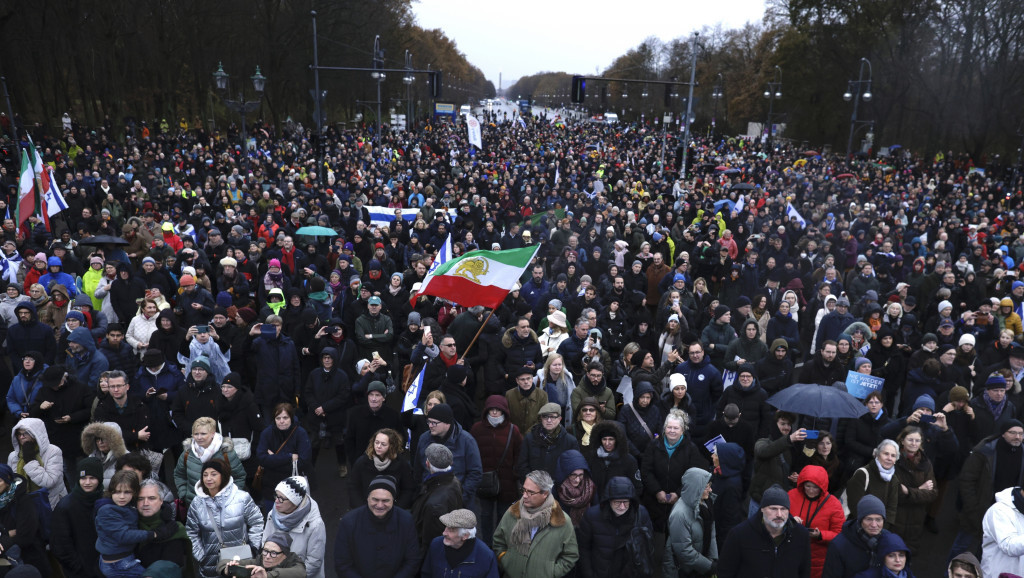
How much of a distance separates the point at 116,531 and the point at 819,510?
4.31 metres

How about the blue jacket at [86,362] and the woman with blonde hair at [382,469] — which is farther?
the blue jacket at [86,362]

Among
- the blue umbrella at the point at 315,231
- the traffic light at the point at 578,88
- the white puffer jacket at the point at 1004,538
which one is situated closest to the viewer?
the white puffer jacket at the point at 1004,538

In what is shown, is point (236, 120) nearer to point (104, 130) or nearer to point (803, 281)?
point (104, 130)

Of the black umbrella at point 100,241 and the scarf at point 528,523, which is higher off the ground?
the black umbrella at point 100,241

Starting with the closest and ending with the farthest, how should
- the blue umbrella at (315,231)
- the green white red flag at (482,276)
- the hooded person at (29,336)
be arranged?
the hooded person at (29,336) < the green white red flag at (482,276) < the blue umbrella at (315,231)

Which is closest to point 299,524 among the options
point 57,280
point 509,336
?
point 509,336

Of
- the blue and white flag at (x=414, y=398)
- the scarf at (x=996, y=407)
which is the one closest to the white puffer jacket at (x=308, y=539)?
the blue and white flag at (x=414, y=398)

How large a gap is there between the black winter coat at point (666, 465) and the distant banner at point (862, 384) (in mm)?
2109

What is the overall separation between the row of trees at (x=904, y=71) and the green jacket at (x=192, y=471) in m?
34.1

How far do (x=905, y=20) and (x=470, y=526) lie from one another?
5189 centimetres

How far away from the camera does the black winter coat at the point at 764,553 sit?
14.2ft

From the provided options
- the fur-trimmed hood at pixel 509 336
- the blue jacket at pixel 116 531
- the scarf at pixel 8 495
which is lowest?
the blue jacket at pixel 116 531

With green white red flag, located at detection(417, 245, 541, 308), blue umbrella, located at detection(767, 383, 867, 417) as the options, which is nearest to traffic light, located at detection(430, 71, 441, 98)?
green white red flag, located at detection(417, 245, 541, 308)

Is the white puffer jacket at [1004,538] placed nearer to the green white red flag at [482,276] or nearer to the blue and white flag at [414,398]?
the blue and white flag at [414,398]
